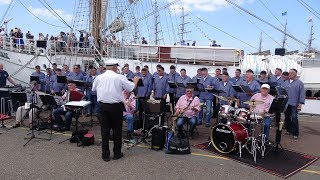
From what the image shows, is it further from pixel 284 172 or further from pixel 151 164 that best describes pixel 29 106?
pixel 284 172

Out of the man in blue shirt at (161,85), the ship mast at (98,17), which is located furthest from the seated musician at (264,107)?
the ship mast at (98,17)

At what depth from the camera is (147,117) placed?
8.82 m

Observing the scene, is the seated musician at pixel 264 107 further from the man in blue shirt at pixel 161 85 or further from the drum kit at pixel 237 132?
the man in blue shirt at pixel 161 85

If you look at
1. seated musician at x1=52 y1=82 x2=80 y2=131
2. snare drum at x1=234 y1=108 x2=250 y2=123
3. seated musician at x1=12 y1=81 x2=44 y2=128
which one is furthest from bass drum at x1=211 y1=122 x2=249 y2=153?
seated musician at x1=12 y1=81 x2=44 y2=128

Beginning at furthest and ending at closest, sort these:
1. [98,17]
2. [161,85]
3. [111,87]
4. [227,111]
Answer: [98,17]
[161,85]
[227,111]
[111,87]

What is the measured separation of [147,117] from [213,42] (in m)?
14.3

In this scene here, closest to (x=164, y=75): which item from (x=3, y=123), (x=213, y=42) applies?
(x=3, y=123)

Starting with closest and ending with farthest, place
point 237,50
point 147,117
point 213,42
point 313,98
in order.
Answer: point 147,117 < point 313,98 < point 237,50 < point 213,42

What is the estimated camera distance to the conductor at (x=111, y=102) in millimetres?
6789

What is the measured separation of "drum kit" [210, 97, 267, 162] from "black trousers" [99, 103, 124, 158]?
2061mm

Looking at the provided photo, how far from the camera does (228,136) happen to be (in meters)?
7.29

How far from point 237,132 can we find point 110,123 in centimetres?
256

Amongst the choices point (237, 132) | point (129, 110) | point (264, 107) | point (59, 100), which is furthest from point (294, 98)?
point (59, 100)

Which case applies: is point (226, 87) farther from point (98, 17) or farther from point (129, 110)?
point (98, 17)
